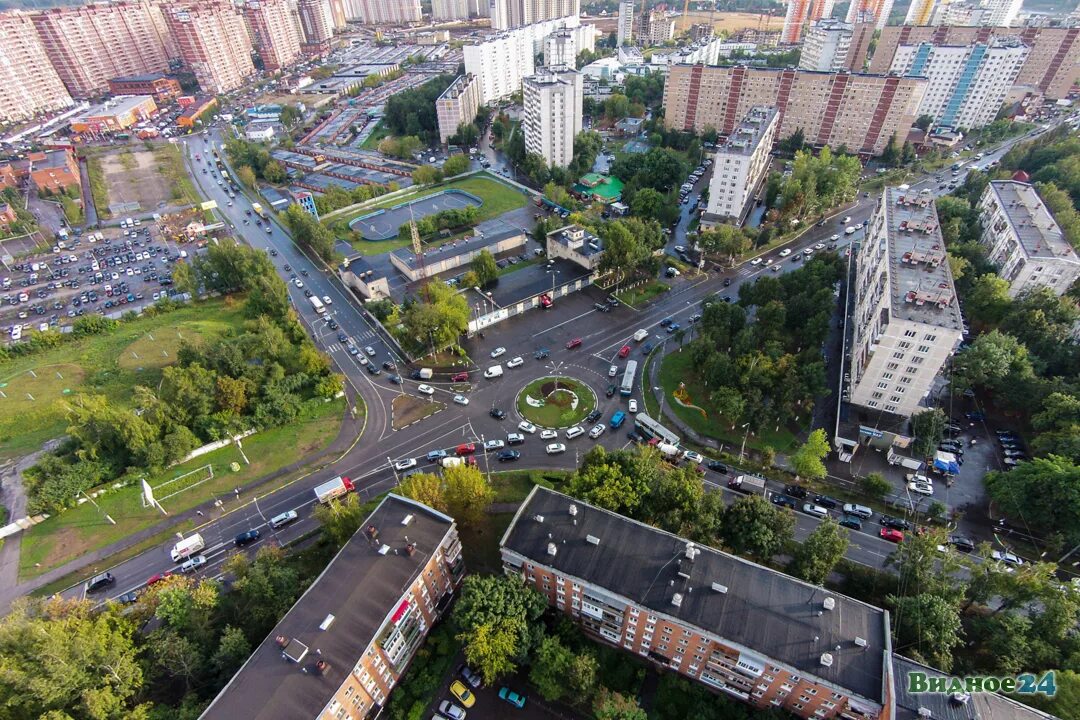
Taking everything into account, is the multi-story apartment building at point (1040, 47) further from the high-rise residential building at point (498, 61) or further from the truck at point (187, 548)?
the truck at point (187, 548)

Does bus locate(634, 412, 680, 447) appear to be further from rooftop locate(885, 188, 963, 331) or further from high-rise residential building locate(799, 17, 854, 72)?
high-rise residential building locate(799, 17, 854, 72)

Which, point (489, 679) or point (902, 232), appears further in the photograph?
point (902, 232)

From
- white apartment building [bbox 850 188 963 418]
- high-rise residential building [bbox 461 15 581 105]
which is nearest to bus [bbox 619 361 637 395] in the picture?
white apartment building [bbox 850 188 963 418]

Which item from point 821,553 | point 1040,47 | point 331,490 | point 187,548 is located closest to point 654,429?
point 821,553

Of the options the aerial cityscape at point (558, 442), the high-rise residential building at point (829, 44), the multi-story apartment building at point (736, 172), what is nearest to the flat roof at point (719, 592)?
the aerial cityscape at point (558, 442)

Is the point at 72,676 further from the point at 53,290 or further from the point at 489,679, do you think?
the point at 53,290

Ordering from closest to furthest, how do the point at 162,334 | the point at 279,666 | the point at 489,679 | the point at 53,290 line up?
the point at 279,666 < the point at 489,679 < the point at 162,334 < the point at 53,290

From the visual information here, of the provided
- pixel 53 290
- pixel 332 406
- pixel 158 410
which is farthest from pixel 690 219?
pixel 53 290

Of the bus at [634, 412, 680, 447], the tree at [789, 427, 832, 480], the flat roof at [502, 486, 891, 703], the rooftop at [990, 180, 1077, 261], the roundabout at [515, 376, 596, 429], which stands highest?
the rooftop at [990, 180, 1077, 261]
